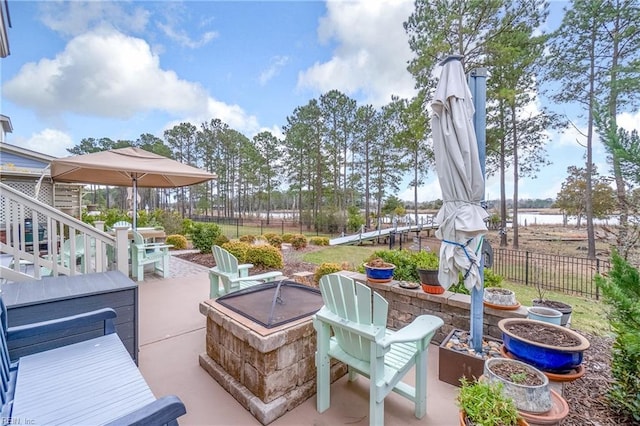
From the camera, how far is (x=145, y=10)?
483 cm

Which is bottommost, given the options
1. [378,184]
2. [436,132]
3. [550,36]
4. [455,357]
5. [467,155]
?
[455,357]

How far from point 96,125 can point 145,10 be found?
4017mm

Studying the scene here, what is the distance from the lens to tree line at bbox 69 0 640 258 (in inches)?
307

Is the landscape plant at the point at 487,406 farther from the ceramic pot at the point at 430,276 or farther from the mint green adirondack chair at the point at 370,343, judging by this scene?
the ceramic pot at the point at 430,276

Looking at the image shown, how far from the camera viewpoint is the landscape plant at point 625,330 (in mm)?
1372

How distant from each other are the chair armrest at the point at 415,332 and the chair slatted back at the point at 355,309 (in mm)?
73

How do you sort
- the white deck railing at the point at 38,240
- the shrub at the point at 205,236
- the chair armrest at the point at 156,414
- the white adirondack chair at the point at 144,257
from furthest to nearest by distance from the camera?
1. the shrub at the point at 205,236
2. the white adirondack chair at the point at 144,257
3. the white deck railing at the point at 38,240
4. the chair armrest at the point at 156,414

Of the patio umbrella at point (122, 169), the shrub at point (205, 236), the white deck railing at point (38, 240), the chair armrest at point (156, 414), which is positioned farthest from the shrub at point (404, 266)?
the shrub at point (205, 236)

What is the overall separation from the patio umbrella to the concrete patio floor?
2.23 m

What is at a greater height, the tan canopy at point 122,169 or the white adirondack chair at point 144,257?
the tan canopy at point 122,169

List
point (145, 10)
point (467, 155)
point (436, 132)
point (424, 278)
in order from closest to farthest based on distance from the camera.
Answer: point (467, 155), point (436, 132), point (424, 278), point (145, 10)

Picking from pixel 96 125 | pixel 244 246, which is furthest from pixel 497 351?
pixel 96 125

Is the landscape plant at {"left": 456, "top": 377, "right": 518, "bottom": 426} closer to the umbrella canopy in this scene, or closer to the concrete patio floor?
the concrete patio floor

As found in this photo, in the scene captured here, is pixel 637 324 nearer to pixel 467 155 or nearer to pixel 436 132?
pixel 467 155
